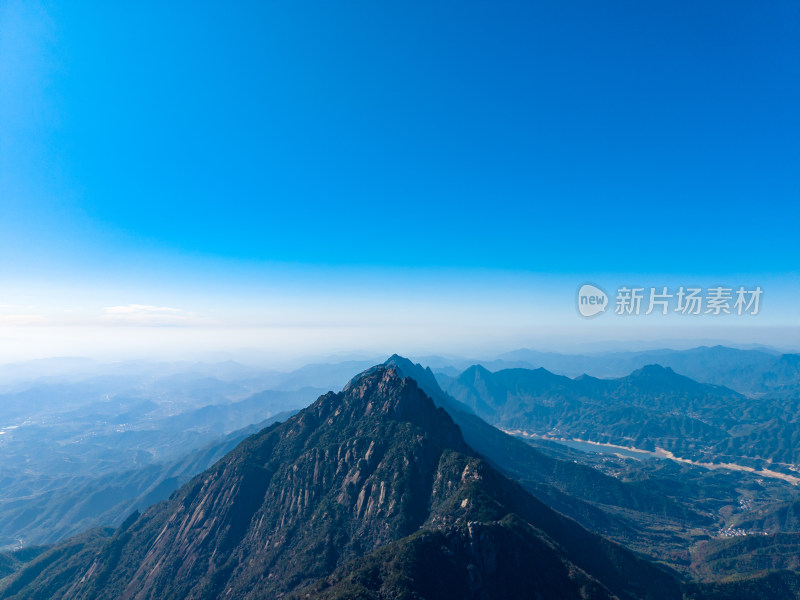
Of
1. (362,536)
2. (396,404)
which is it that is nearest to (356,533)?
(362,536)

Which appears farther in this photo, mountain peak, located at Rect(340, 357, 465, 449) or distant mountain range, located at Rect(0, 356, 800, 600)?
mountain peak, located at Rect(340, 357, 465, 449)

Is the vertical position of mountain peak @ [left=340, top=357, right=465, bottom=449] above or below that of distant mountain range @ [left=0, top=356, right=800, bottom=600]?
above

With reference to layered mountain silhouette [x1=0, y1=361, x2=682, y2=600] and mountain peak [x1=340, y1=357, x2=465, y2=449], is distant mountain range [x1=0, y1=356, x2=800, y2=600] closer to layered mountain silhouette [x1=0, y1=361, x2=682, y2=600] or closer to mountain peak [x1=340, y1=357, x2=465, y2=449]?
layered mountain silhouette [x1=0, y1=361, x2=682, y2=600]

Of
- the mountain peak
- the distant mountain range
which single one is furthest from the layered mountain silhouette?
the mountain peak

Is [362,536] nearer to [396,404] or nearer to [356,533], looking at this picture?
[356,533]

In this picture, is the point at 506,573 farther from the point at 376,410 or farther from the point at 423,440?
the point at 376,410

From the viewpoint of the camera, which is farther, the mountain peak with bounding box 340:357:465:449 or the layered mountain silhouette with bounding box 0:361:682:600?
the mountain peak with bounding box 340:357:465:449

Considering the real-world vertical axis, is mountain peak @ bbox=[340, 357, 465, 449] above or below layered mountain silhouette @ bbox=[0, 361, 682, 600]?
above

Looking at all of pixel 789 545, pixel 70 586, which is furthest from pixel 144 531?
pixel 789 545
